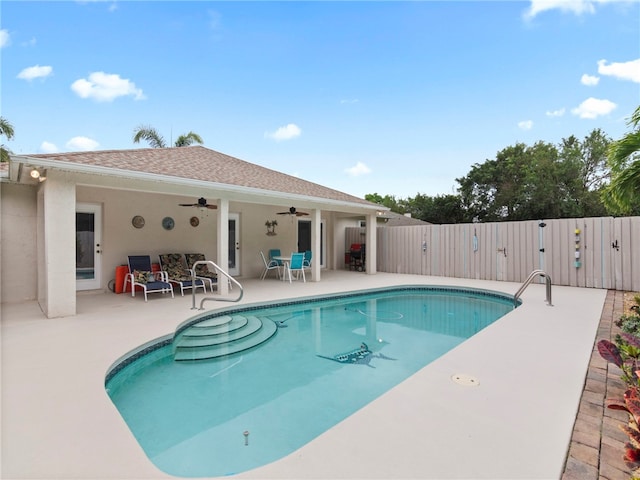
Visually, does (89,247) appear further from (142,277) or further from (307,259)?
(307,259)

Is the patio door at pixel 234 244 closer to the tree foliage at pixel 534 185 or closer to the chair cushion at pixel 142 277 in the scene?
the chair cushion at pixel 142 277

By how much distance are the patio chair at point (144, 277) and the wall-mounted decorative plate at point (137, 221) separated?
3.27 ft

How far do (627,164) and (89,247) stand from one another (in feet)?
36.3

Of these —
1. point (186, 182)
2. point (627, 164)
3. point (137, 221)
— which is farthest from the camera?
A: point (137, 221)

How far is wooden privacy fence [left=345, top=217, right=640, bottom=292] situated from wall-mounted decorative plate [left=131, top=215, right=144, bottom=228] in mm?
9251

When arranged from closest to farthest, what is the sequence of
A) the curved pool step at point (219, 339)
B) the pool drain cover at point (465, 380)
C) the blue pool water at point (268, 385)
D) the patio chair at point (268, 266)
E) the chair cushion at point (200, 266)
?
1. the blue pool water at point (268, 385)
2. the pool drain cover at point (465, 380)
3. the curved pool step at point (219, 339)
4. the chair cushion at point (200, 266)
5. the patio chair at point (268, 266)

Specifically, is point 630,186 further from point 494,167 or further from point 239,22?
point 494,167

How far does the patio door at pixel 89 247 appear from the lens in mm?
8211

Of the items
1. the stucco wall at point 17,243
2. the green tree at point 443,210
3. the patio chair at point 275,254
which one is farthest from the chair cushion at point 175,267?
the green tree at point 443,210

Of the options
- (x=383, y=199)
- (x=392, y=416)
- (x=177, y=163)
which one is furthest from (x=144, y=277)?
(x=383, y=199)

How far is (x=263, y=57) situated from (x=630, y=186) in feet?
40.7

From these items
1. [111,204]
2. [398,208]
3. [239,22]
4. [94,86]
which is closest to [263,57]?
[239,22]

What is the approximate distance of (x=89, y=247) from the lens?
8352 millimetres

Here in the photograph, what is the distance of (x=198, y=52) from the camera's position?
1181 centimetres
